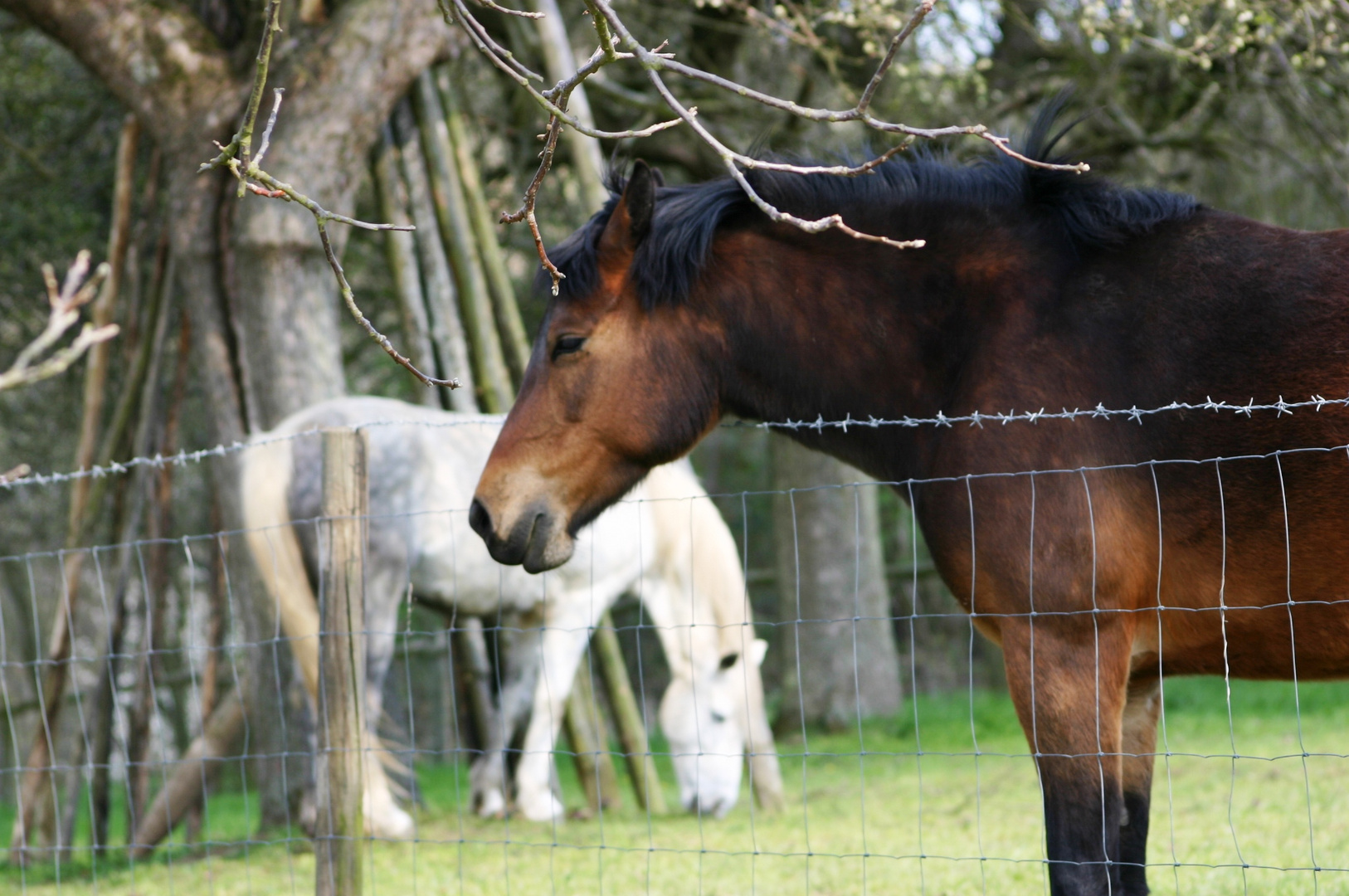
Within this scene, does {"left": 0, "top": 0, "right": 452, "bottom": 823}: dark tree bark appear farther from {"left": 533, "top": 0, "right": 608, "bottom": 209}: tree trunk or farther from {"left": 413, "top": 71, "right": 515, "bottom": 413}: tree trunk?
{"left": 533, "top": 0, "right": 608, "bottom": 209}: tree trunk

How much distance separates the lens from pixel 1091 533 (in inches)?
105

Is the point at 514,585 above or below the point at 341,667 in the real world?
above

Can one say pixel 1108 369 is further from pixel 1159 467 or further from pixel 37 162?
pixel 37 162

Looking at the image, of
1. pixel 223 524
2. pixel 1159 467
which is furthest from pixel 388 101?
pixel 1159 467

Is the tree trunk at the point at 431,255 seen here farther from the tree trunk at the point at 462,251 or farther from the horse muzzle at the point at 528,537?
the horse muzzle at the point at 528,537

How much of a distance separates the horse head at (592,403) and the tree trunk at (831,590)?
20.9ft

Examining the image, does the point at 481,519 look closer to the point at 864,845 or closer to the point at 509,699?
the point at 864,845

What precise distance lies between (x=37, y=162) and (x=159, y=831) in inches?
194

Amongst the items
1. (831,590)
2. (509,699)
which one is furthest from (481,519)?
(831,590)

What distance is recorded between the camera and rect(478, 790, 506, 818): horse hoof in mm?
6337

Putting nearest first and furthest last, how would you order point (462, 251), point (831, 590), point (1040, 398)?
point (1040, 398) < point (462, 251) < point (831, 590)

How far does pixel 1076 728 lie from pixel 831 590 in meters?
7.13

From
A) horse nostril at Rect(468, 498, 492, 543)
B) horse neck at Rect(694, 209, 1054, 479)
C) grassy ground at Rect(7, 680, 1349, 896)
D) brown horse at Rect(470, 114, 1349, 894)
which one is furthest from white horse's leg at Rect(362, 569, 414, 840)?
horse neck at Rect(694, 209, 1054, 479)

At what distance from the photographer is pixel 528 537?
3.16 m
